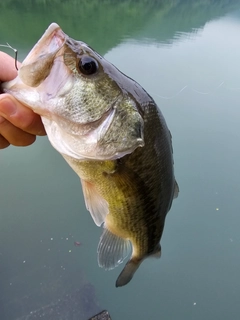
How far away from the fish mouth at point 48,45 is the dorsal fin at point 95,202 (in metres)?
0.32

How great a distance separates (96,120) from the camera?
694mm

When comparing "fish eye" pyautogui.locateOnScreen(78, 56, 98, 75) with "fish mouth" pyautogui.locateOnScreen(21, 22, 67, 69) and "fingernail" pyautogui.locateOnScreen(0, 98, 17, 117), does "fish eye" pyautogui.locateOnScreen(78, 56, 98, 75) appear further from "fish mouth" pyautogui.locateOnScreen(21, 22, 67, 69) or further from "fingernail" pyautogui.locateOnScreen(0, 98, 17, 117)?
"fingernail" pyautogui.locateOnScreen(0, 98, 17, 117)

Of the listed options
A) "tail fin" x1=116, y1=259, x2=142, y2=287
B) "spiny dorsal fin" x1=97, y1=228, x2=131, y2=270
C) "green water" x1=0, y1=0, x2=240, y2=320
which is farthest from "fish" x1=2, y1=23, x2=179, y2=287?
"green water" x1=0, y1=0, x2=240, y2=320

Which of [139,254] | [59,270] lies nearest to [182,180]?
[59,270]

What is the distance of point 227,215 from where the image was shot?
2.57 meters

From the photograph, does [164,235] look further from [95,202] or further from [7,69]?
[7,69]

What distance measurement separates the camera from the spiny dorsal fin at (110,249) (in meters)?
0.97

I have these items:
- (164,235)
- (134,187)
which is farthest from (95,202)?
(164,235)

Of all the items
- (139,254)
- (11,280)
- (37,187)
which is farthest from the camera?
(37,187)

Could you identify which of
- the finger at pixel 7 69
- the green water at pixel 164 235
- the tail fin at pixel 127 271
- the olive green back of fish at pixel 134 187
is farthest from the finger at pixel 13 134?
the green water at pixel 164 235

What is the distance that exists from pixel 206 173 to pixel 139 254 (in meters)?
1.98

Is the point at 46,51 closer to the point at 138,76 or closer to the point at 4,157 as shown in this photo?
the point at 4,157

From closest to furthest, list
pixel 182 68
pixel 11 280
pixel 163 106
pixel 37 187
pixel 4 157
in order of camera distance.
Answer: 1. pixel 11 280
2. pixel 37 187
3. pixel 4 157
4. pixel 163 106
5. pixel 182 68

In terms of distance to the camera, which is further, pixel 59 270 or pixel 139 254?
pixel 59 270
